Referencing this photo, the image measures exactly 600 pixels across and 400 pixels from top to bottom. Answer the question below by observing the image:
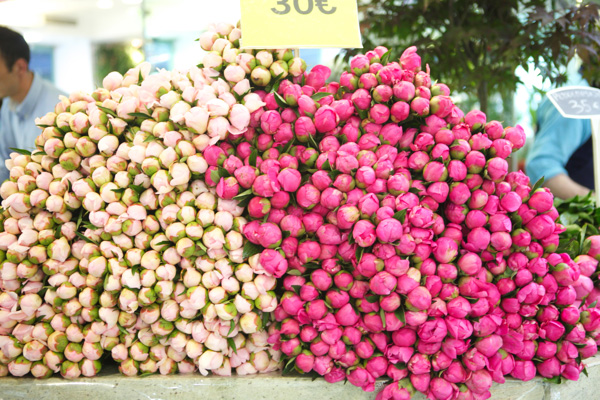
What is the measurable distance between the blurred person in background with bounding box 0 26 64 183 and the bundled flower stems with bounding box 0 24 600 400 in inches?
25.1

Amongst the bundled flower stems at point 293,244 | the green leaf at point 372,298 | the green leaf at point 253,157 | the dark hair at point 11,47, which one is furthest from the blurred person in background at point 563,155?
the dark hair at point 11,47

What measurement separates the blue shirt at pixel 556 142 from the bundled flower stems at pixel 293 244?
1.07m

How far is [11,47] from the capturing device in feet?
4.79

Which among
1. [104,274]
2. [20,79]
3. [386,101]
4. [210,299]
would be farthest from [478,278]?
[20,79]

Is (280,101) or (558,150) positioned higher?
(280,101)

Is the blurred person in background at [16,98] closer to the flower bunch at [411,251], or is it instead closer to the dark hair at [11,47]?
the dark hair at [11,47]

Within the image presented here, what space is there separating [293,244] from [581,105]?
0.98m

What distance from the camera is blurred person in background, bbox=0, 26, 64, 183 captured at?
1436mm

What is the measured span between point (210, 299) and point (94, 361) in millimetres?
293

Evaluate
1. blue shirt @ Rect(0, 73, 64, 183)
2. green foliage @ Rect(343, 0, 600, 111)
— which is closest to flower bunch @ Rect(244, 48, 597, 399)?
green foliage @ Rect(343, 0, 600, 111)

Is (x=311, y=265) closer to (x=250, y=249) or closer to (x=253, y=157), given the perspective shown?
(x=250, y=249)

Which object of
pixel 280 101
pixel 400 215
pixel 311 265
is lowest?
pixel 311 265

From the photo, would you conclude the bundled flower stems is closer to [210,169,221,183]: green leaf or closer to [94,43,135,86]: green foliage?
[210,169,221,183]: green leaf

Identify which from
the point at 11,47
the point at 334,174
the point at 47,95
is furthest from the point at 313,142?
the point at 11,47
